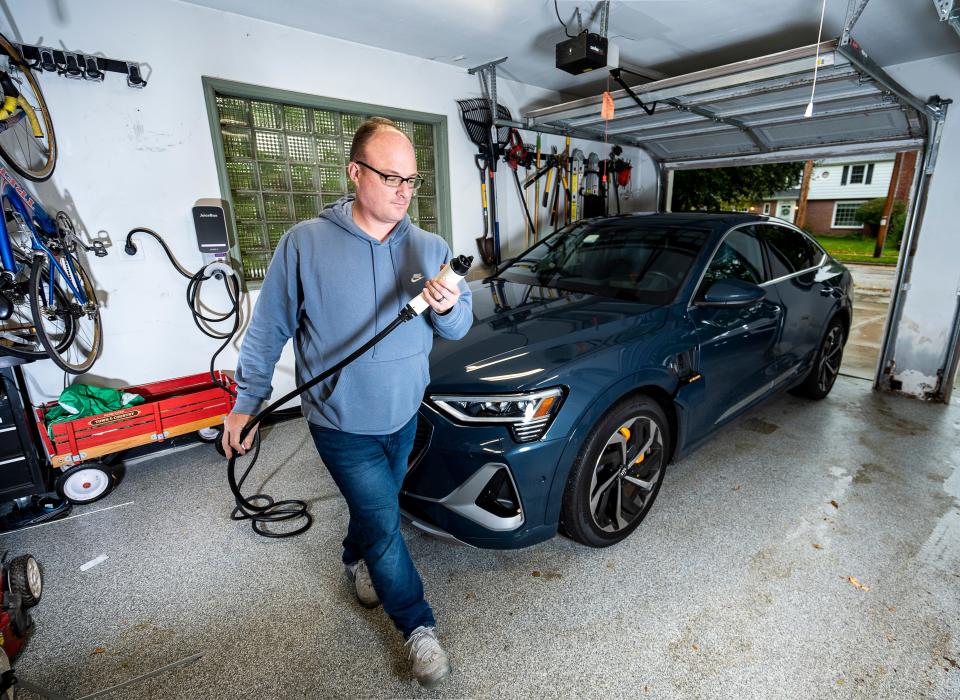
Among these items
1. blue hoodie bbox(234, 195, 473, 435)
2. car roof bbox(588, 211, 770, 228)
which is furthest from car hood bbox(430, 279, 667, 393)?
car roof bbox(588, 211, 770, 228)

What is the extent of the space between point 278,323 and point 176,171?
241 centimetres

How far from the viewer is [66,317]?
2.62 metres

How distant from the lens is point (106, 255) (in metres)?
2.85

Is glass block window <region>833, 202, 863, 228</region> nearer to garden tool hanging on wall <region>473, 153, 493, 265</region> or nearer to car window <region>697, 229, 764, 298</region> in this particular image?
garden tool hanging on wall <region>473, 153, 493, 265</region>

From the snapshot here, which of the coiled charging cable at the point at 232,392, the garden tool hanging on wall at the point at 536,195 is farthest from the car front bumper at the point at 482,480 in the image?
the garden tool hanging on wall at the point at 536,195

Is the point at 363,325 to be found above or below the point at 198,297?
above

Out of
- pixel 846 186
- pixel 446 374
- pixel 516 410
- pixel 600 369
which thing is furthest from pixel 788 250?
pixel 846 186

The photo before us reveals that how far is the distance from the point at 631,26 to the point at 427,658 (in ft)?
12.4

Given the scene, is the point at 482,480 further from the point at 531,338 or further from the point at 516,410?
the point at 531,338

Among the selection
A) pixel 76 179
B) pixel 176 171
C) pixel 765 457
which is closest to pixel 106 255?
pixel 76 179

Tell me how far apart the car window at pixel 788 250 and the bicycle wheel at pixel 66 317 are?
3983 mm

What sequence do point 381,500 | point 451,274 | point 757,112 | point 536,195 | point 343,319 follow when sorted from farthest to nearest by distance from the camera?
point 536,195
point 757,112
point 381,500
point 343,319
point 451,274

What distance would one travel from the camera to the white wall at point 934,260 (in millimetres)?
3469

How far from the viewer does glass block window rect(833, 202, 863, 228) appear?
24.0m
